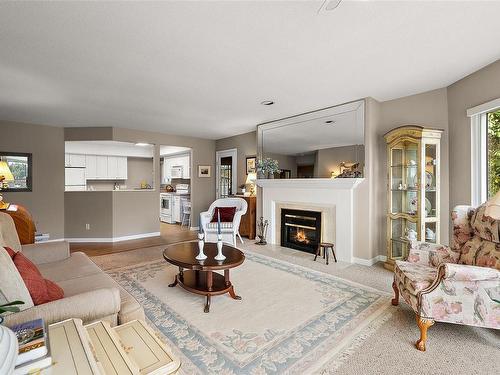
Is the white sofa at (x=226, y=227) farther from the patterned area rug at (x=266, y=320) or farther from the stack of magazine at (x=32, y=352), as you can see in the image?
the stack of magazine at (x=32, y=352)

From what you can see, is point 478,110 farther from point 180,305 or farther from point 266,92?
point 180,305

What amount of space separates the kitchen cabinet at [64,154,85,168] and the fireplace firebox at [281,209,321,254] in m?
5.74

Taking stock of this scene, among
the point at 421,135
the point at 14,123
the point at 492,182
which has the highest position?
the point at 14,123

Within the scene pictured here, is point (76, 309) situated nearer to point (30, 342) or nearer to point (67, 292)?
point (30, 342)

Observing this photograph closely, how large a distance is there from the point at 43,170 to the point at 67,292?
4493 millimetres

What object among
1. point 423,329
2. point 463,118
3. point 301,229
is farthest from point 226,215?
point 463,118

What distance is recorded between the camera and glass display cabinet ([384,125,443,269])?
3.31 meters

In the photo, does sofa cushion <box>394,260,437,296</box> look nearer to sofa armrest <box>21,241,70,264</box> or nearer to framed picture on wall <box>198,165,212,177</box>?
sofa armrest <box>21,241,70,264</box>

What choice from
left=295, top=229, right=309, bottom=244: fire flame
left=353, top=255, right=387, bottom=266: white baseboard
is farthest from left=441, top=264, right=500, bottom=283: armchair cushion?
left=295, top=229, right=309, bottom=244: fire flame

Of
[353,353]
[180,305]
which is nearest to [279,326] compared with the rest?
[353,353]

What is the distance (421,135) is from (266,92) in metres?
2.06

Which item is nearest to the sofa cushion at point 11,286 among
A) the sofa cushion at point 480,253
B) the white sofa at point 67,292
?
the white sofa at point 67,292

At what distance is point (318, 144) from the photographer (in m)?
4.31

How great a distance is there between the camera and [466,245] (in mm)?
2348
